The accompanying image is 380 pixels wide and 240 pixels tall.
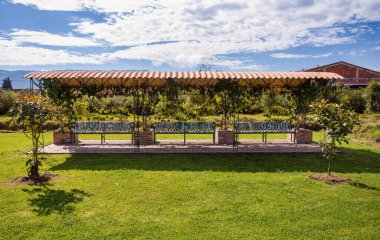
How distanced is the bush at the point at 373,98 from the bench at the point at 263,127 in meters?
13.2

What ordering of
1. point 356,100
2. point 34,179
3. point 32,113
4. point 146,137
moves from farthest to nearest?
point 356,100 < point 146,137 < point 34,179 < point 32,113

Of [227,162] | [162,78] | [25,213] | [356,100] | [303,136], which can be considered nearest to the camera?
[25,213]

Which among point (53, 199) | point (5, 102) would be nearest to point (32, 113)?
point (53, 199)

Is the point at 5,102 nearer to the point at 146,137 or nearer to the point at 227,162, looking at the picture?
the point at 146,137

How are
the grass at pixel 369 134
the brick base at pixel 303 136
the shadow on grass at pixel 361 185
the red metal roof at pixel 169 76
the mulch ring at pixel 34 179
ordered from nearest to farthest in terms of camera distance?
the shadow on grass at pixel 361 185 < the mulch ring at pixel 34 179 < the red metal roof at pixel 169 76 < the brick base at pixel 303 136 < the grass at pixel 369 134

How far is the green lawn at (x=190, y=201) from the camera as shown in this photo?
492 cm

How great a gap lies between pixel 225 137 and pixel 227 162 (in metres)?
2.87

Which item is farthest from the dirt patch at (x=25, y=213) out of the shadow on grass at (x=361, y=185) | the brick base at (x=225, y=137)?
the brick base at (x=225, y=137)

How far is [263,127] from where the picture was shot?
12055mm

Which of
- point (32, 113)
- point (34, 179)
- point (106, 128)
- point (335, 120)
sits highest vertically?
point (32, 113)

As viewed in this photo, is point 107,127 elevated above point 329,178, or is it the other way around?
point 107,127

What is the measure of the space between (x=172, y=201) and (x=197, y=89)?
6839 mm

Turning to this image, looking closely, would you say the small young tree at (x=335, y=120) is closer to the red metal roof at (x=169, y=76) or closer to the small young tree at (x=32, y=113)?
the red metal roof at (x=169, y=76)

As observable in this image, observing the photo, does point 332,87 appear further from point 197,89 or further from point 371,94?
point 371,94
